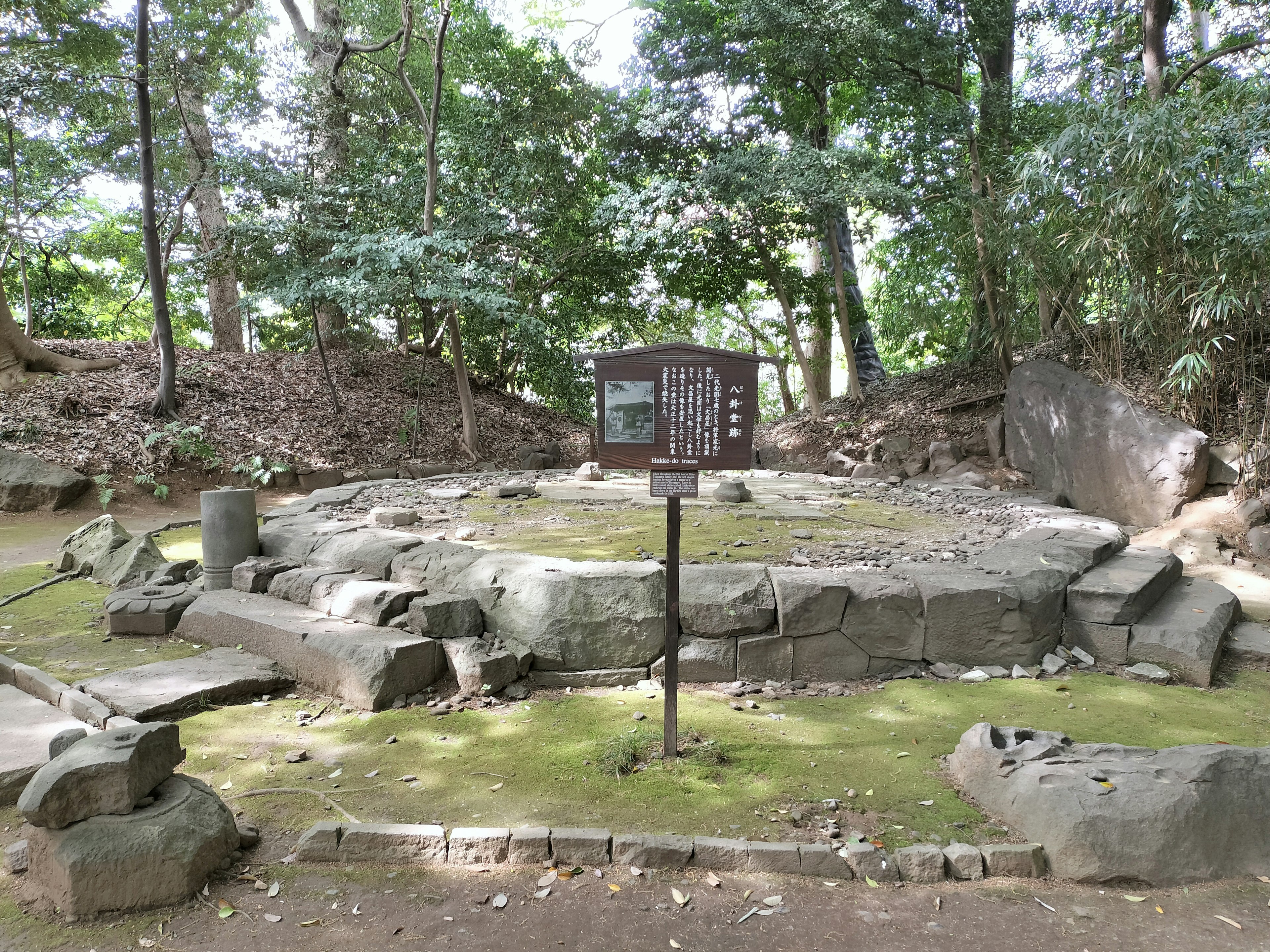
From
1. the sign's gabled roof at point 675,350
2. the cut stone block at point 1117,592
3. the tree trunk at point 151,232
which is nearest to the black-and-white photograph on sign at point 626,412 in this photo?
the sign's gabled roof at point 675,350

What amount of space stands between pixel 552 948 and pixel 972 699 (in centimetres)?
251

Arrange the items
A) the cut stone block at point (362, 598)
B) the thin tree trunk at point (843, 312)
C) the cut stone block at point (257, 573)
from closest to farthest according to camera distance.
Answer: the cut stone block at point (362, 598) → the cut stone block at point (257, 573) → the thin tree trunk at point (843, 312)

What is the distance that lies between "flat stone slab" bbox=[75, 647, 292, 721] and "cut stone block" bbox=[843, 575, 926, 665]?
8.98 ft

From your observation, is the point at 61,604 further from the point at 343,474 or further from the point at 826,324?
the point at 826,324

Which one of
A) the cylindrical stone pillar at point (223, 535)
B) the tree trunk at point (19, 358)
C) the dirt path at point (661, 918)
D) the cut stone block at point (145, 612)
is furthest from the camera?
the tree trunk at point (19, 358)

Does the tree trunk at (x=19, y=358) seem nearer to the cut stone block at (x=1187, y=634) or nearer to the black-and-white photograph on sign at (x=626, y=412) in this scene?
the black-and-white photograph on sign at (x=626, y=412)

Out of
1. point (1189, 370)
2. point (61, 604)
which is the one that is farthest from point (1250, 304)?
point (61, 604)

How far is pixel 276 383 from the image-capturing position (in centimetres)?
1243

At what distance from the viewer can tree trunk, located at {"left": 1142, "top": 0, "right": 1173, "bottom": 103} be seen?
844cm

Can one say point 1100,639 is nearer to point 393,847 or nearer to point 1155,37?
point 393,847

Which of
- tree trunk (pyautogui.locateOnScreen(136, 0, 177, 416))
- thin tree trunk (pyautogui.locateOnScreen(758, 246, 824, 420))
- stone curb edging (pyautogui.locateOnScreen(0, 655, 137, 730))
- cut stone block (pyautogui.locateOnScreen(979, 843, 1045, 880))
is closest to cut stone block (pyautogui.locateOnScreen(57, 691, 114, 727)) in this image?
stone curb edging (pyautogui.locateOnScreen(0, 655, 137, 730))

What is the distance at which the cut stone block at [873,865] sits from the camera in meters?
2.31

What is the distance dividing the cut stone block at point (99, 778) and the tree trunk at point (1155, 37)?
35.2 ft

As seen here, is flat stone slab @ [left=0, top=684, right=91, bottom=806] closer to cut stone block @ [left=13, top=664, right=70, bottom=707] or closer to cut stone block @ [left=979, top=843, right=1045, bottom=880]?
cut stone block @ [left=13, top=664, right=70, bottom=707]
